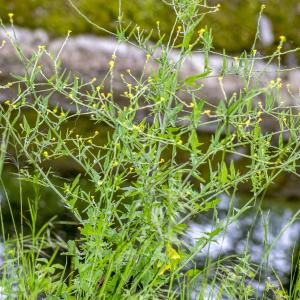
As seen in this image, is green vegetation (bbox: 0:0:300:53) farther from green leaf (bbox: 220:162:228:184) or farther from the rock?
green leaf (bbox: 220:162:228:184)

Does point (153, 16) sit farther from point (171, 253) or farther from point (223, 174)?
point (171, 253)

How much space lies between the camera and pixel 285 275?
3203mm

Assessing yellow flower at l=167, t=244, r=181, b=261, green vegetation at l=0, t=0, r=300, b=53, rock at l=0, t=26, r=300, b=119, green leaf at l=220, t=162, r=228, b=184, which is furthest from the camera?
green vegetation at l=0, t=0, r=300, b=53

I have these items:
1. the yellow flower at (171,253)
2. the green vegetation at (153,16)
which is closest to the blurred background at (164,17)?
the green vegetation at (153,16)

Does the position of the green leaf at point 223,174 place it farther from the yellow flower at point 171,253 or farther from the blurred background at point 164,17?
the blurred background at point 164,17

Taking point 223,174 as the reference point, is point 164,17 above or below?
below

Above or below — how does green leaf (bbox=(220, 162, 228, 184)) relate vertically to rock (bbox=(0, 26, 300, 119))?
above

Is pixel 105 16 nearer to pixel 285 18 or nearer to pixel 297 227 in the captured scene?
pixel 285 18

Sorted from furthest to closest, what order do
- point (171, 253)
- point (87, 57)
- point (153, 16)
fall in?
1. point (153, 16)
2. point (87, 57)
3. point (171, 253)

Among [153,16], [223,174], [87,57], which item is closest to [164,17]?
[153,16]

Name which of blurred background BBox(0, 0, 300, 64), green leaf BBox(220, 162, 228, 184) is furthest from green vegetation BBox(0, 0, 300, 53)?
green leaf BBox(220, 162, 228, 184)

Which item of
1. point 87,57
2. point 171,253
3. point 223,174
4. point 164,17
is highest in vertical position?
point 223,174

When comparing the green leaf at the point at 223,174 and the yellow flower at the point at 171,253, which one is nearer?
the yellow flower at the point at 171,253

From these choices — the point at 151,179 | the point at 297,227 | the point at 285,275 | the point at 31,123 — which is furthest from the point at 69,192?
the point at 31,123
